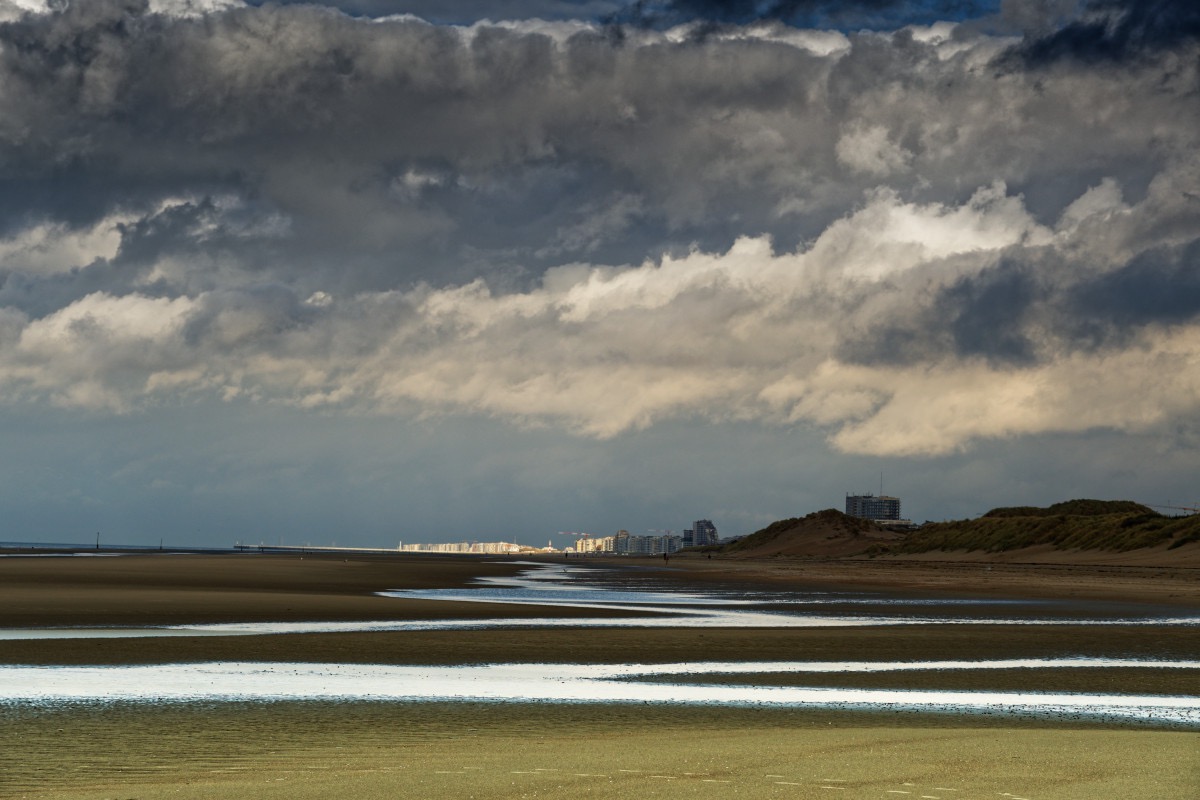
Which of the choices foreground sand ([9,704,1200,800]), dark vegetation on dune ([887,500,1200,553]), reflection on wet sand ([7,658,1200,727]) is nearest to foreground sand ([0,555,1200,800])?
foreground sand ([9,704,1200,800])

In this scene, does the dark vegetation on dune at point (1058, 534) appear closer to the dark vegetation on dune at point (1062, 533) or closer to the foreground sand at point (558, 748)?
the dark vegetation on dune at point (1062, 533)

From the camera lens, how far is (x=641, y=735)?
599 inches

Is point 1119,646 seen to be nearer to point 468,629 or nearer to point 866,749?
point 468,629

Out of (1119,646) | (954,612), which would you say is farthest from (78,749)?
(954,612)

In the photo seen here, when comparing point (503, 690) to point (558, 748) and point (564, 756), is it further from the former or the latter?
point (564, 756)

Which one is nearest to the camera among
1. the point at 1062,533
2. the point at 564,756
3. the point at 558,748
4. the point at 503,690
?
the point at 564,756

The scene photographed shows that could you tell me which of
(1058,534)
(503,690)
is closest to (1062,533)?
(1058,534)

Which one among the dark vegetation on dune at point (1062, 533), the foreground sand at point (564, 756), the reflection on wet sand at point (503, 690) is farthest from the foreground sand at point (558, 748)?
the dark vegetation on dune at point (1062, 533)

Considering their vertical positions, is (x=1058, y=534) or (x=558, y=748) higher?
(x=1058, y=534)

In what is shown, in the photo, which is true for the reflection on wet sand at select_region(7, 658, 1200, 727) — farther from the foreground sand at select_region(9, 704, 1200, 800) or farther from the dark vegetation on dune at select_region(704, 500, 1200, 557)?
the dark vegetation on dune at select_region(704, 500, 1200, 557)

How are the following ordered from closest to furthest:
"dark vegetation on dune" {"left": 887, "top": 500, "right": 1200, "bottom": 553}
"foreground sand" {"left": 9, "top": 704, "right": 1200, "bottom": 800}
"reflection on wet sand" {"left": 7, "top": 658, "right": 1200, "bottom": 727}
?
"foreground sand" {"left": 9, "top": 704, "right": 1200, "bottom": 800}, "reflection on wet sand" {"left": 7, "top": 658, "right": 1200, "bottom": 727}, "dark vegetation on dune" {"left": 887, "top": 500, "right": 1200, "bottom": 553}

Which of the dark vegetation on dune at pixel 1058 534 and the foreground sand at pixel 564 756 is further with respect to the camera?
the dark vegetation on dune at pixel 1058 534

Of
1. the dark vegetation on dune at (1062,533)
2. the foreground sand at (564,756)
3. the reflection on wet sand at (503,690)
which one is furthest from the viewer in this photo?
the dark vegetation on dune at (1062,533)

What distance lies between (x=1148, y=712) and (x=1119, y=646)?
38.8ft
